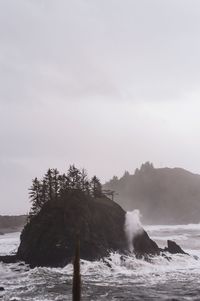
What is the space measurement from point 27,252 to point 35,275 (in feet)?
37.9

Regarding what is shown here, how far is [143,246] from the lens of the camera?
68.6m

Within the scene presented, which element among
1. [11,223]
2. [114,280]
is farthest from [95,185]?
[11,223]

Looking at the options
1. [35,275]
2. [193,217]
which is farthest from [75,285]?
[193,217]

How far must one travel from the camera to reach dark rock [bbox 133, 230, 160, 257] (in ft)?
220

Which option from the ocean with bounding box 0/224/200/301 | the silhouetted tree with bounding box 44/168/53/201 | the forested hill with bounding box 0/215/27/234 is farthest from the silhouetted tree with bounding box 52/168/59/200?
the forested hill with bounding box 0/215/27/234

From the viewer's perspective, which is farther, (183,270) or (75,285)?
(183,270)

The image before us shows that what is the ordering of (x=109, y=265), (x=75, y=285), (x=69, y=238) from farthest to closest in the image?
(x=69, y=238)
(x=109, y=265)
(x=75, y=285)

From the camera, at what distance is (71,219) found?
66.6 meters

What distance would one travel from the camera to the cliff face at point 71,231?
61.9 meters

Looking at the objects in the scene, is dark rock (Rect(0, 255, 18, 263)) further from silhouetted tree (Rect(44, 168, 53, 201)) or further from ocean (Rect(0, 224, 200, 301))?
silhouetted tree (Rect(44, 168, 53, 201))

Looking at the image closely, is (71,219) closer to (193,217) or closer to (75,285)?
(75,285)

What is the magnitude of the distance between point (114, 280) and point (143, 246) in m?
18.0

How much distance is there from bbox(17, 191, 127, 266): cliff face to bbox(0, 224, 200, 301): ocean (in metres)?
2.56

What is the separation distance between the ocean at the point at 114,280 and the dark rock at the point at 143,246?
2.23 meters
